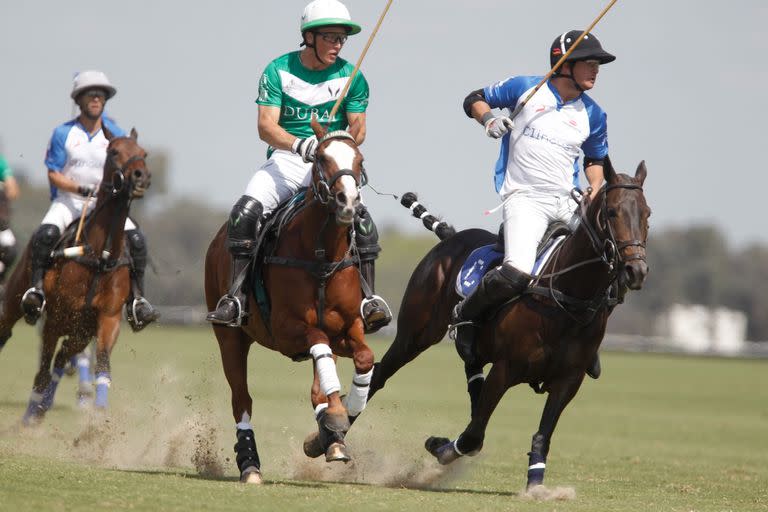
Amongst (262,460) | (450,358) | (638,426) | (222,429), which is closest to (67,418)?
(222,429)

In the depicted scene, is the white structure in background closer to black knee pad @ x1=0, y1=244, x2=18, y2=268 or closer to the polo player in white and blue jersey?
black knee pad @ x1=0, y1=244, x2=18, y2=268

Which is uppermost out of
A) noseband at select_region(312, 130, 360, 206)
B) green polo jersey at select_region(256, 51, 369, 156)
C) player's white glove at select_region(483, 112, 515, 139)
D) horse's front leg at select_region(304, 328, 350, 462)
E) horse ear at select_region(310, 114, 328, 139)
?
green polo jersey at select_region(256, 51, 369, 156)

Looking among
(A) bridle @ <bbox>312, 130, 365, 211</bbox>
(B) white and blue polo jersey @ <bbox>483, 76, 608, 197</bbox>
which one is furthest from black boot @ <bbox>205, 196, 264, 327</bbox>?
(B) white and blue polo jersey @ <bbox>483, 76, 608, 197</bbox>

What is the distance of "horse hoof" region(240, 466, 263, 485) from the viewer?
9836 mm

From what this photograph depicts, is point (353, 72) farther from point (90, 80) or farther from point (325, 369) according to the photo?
point (90, 80)

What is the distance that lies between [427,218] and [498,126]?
1.92 m

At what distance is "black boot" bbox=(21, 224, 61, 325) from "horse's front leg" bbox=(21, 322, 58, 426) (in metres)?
0.20

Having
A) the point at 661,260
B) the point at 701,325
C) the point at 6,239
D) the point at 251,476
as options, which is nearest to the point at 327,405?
the point at 251,476

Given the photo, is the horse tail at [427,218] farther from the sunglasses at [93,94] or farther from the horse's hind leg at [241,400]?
the sunglasses at [93,94]

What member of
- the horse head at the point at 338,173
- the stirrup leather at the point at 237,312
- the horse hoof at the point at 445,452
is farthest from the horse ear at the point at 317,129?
the horse hoof at the point at 445,452

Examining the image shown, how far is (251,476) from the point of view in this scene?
32.4 feet

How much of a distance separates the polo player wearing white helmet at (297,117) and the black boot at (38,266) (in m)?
3.69

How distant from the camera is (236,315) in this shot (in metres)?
10.1

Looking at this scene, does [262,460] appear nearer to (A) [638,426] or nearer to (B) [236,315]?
(B) [236,315]
